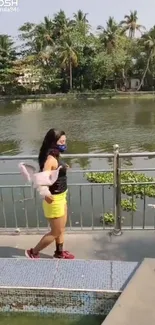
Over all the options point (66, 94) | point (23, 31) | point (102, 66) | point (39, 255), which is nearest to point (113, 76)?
point (102, 66)

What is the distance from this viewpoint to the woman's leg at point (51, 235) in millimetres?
3359

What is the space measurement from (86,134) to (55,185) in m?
14.8

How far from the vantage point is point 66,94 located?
121 ft

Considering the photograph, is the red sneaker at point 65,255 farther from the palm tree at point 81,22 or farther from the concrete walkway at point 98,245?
the palm tree at point 81,22

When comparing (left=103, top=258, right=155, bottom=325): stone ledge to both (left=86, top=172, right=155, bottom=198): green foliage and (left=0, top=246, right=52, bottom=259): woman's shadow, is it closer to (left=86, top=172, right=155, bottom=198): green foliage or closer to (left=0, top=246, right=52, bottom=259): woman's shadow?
(left=0, top=246, right=52, bottom=259): woman's shadow

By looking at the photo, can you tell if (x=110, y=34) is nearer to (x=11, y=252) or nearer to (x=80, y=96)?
(x=80, y=96)

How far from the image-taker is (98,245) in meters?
3.86

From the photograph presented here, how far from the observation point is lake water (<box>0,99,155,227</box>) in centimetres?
806

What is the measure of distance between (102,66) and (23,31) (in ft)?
31.8

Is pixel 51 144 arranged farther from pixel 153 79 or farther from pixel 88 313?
pixel 153 79

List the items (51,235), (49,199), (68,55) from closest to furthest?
(49,199) → (51,235) → (68,55)

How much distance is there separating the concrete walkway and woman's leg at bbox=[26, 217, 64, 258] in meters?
0.19

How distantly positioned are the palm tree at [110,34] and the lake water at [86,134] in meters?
10.0

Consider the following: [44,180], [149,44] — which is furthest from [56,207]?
[149,44]
